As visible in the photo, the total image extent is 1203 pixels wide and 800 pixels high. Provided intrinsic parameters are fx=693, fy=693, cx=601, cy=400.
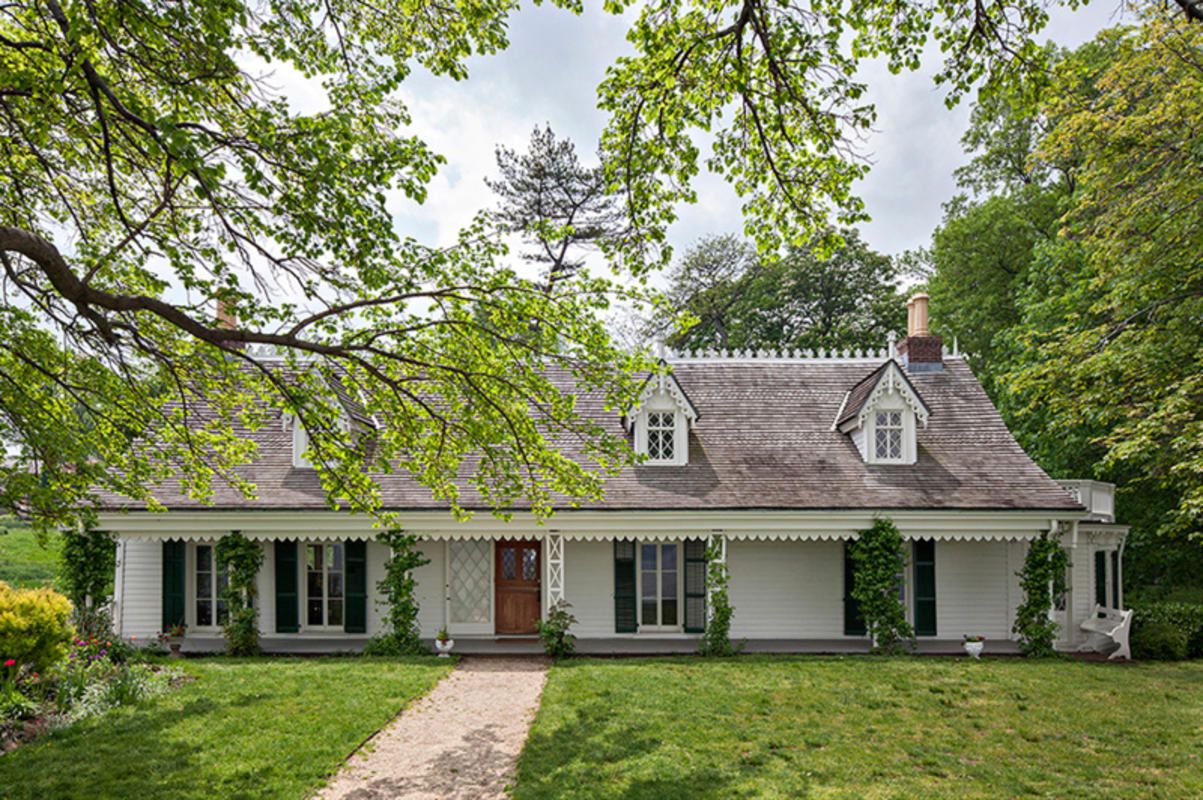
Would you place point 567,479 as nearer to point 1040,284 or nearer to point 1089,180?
point 1089,180

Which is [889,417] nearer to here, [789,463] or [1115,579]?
[789,463]

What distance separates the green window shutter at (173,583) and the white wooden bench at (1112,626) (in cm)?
1883

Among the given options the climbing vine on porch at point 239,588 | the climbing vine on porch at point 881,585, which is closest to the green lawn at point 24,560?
the climbing vine on porch at point 239,588

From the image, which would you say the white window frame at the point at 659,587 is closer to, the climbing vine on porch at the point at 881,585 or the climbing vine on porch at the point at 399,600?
the climbing vine on porch at the point at 881,585

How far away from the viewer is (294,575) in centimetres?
1461

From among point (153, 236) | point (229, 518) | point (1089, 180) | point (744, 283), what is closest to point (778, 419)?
point (1089, 180)

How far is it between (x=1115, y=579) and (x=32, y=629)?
21541mm

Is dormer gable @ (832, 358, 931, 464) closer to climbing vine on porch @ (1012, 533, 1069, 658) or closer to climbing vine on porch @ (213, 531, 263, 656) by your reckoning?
climbing vine on porch @ (1012, 533, 1069, 658)

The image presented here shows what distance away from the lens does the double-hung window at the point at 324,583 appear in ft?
48.4

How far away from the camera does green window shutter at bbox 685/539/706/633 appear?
48.4 feet

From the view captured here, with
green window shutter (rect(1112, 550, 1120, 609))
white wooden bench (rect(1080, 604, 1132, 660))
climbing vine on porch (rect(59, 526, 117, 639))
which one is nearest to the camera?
climbing vine on porch (rect(59, 526, 117, 639))

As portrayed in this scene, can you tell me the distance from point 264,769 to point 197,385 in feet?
14.8

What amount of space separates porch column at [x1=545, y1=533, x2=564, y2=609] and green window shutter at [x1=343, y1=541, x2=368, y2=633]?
396 centimetres

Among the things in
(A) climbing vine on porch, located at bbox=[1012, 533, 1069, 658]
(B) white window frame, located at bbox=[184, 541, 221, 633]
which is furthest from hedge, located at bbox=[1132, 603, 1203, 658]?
(B) white window frame, located at bbox=[184, 541, 221, 633]
